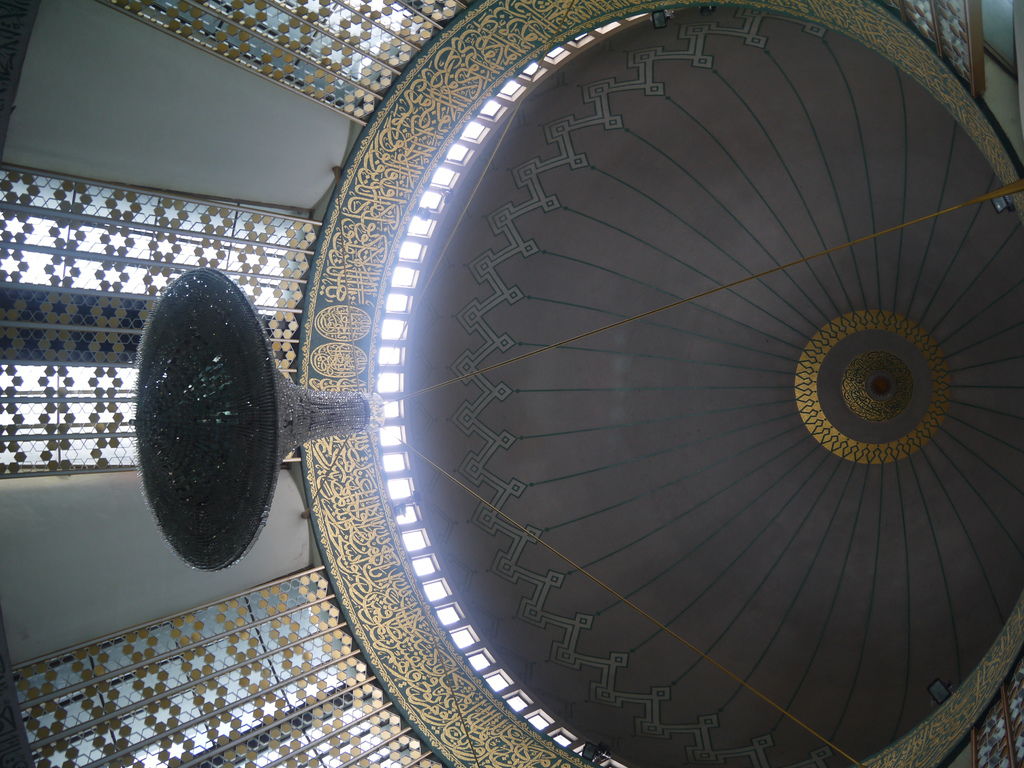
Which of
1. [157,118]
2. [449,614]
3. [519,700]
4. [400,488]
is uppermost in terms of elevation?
[157,118]

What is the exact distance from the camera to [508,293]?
6.96 metres

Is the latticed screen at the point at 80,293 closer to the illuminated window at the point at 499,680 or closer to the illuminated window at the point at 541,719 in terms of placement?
the illuminated window at the point at 499,680

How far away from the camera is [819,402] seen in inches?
279

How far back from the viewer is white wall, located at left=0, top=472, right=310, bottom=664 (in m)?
4.34

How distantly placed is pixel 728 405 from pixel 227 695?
16.4 feet

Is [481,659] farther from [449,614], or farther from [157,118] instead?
[157,118]

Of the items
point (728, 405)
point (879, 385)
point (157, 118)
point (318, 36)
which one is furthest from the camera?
point (728, 405)

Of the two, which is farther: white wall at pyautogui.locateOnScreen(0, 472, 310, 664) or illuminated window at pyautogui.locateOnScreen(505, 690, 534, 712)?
illuminated window at pyautogui.locateOnScreen(505, 690, 534, 712)

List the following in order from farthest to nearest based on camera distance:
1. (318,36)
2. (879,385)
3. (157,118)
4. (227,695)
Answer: (879,385) < (227,695) < (318,36) < (157,118)

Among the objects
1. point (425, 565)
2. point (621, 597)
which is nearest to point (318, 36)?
point (425, 565)

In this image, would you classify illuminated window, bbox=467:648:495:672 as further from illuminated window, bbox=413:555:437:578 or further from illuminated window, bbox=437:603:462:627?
illuminated window, bbox=413:555:437:578

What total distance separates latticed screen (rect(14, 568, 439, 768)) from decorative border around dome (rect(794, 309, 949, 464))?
15.2 feet

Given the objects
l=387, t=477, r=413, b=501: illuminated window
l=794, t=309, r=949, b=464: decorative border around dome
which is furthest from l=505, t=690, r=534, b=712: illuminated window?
l=794, t=309, r=949, b=464: decorative border around dome

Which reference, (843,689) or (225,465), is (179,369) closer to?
(225,465)
